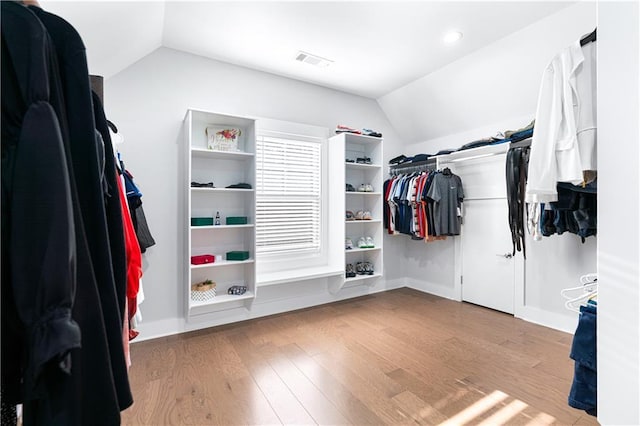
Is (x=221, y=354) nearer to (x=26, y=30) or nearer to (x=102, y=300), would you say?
(x=102, y=300)

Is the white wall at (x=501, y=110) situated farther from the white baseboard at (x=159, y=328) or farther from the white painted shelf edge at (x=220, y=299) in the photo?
the white baseboard at (x=159, y=328)

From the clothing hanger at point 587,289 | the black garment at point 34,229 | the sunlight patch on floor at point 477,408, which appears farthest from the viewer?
the sunlight patch on floor at point 477,408

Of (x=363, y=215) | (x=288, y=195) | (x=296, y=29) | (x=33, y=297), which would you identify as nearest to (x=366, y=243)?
(x=363, y=215)

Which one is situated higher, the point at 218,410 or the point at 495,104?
the point at 495,104

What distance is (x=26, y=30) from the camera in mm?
561

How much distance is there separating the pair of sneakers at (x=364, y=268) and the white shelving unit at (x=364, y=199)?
0.16 ft

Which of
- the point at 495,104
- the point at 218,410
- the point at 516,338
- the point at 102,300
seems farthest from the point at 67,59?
the point at 495,104

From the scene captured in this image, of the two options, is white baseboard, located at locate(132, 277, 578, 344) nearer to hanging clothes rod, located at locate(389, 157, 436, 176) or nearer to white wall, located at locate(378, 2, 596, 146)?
hanging clothes rod, located at locate(389, 157, 436, 176)

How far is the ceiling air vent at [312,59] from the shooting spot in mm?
3090

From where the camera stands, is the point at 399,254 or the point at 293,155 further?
the point at 399,254

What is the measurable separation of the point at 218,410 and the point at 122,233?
4.95ft

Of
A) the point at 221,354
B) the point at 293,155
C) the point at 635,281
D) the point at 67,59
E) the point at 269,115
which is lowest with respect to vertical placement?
the point at 221,354

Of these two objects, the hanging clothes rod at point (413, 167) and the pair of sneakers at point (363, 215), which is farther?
the hanging clothes rod at point (413, 167)

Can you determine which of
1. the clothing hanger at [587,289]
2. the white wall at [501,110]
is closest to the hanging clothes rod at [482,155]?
the white wall at [501,110]
